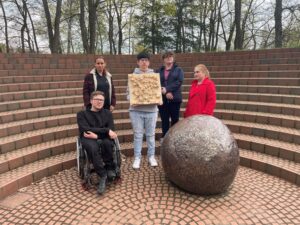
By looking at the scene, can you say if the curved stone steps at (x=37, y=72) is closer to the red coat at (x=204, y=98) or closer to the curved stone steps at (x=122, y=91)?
the curved stone steps at (x=122, y=91)

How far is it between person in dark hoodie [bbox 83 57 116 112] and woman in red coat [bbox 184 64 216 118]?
1339mm

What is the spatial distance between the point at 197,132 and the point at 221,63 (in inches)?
229

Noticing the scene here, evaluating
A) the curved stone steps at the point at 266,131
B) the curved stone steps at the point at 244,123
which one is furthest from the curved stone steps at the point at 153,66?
the curved stone steps at the point at 266,131

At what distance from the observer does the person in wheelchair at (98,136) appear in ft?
11.6

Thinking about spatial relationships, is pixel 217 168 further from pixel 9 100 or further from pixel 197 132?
pixel 9 100

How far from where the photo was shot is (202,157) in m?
3.13

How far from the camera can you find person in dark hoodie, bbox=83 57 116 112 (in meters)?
4.10

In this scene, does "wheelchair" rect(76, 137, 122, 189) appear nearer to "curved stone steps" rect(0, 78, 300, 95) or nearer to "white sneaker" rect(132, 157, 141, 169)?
"white sneaker" rect(132, 157, 141, 169)

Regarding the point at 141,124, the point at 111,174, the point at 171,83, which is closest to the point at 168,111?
the point at 171,83

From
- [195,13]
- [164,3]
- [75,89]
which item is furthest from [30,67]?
[195,13]

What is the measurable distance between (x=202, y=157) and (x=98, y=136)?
1508mm

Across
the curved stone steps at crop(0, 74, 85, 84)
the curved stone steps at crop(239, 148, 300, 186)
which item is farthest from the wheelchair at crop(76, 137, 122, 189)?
the curved stone steps at crop(0, 74, 85, 84)

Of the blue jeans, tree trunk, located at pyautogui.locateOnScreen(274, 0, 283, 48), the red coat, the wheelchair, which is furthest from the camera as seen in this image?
tree trunk, located at pyautogui.locateOnScreen(274, 0, 283, 48)

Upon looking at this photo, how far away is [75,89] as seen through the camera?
274 inches
